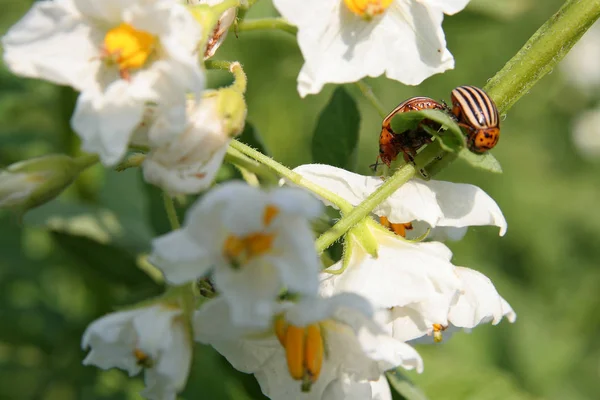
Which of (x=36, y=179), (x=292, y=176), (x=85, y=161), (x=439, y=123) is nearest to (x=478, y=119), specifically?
(x=439, y=123)

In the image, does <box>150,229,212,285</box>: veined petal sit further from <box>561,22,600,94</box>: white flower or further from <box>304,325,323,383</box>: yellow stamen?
<box>561,22,600,94</box>: white flower

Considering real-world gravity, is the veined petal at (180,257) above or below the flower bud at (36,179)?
above

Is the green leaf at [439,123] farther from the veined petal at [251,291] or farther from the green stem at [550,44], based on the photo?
the veined petal at [251,291]

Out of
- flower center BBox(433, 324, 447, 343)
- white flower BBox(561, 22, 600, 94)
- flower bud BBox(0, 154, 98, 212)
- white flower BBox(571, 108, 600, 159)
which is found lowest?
white flower BBox(571, 108, 600, 159)

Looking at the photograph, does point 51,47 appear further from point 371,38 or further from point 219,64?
point 371,38

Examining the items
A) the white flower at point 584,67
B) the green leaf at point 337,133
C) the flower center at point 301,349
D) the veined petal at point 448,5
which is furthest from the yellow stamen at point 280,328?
the white flower at point 584,67

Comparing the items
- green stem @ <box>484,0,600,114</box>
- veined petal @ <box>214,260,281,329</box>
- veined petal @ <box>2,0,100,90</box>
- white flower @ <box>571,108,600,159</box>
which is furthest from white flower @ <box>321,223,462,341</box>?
white flower @ <box>571,108,600,159</box>

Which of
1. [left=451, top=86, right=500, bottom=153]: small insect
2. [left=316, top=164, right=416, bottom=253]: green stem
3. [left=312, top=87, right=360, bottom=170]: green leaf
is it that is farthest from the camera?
[left=312, top=87, right=360, bottom=170]: green leaf
